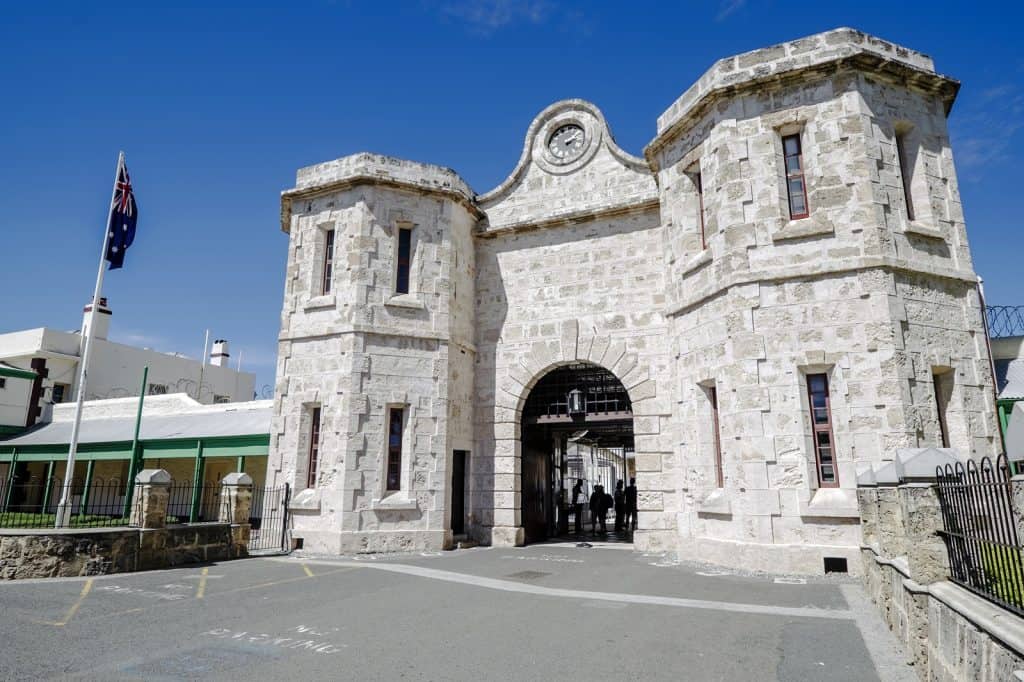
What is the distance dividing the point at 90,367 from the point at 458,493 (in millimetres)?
21234

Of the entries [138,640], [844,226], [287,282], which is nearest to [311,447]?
[287,282]

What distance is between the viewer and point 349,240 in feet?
46.7

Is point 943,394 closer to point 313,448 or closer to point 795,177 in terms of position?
point 795,177

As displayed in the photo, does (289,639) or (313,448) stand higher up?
(313,448)

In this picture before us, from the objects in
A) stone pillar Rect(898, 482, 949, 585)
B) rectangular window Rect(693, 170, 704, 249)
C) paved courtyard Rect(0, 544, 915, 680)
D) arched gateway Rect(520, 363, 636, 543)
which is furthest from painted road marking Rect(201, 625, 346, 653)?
rectangular window Rect(693, 170, 704, 249)

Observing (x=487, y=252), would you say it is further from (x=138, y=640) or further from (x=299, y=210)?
(x=138, y=640)

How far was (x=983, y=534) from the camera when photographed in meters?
3.79

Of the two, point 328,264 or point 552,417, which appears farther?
point 552,417

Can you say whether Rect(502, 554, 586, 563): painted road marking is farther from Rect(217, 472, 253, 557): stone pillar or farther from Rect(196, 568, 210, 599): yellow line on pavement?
Rect(196, 568, 210, 599): yellow line on pavement

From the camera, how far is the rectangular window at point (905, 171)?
36.3ft

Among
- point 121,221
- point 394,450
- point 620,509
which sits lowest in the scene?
point 620,509

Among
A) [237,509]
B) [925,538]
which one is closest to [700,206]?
[925,538]

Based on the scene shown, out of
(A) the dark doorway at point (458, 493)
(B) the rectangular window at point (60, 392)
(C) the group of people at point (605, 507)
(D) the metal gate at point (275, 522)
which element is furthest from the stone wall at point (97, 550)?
(B) the rectangular window at point (60, 392)

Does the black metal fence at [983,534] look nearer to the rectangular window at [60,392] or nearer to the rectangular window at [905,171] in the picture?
the rectangular window at [905,171]
